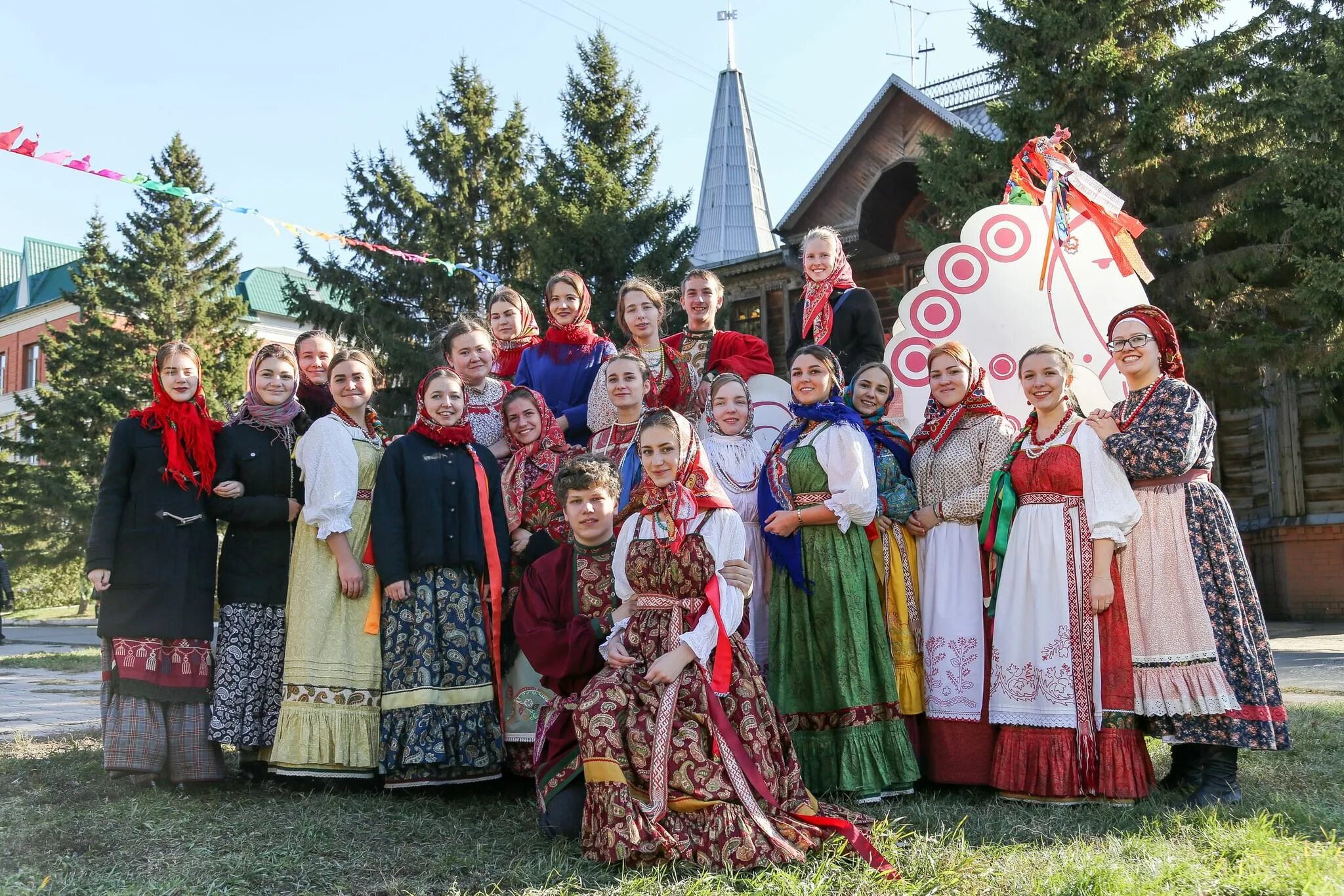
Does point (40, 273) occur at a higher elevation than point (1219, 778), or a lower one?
higher

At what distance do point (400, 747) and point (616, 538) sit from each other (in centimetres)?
123

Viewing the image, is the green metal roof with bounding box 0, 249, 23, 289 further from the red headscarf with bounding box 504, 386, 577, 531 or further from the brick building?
the red headscarf with bounding box 504, 386, 577, 531

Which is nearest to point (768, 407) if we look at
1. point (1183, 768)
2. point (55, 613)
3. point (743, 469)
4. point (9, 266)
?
point (743, 469)

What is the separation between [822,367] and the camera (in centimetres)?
427

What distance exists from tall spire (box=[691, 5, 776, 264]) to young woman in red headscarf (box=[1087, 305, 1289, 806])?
57.4 feet

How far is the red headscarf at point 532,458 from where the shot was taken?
4477 millimetres

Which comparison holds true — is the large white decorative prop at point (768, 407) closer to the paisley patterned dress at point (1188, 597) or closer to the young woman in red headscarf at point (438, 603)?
the young woman in red headscarf at point (438, 603)

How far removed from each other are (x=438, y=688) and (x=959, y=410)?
7.85 ft

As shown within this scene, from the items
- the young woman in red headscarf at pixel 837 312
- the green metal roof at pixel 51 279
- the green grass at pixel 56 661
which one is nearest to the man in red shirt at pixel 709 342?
the young woman in red headscarf at pixel 837 312

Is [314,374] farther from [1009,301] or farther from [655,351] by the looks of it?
[1009,301]

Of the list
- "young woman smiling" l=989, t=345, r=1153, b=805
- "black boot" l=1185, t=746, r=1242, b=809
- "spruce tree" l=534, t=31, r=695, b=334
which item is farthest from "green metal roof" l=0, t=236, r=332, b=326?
"black boot" l=1185, t=746, r=1242, b=809

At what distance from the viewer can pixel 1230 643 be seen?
369 centimetres

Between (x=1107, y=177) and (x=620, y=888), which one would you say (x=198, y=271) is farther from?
(x=620, y=888)

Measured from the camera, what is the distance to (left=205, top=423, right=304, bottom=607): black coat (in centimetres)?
427
